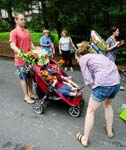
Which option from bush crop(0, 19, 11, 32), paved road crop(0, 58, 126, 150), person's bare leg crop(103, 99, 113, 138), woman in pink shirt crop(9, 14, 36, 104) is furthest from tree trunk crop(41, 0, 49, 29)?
bush crop(0, 19, 11, 32)

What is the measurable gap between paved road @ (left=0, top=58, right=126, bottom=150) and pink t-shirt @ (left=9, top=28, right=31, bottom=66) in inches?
39.8

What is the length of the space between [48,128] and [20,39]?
1968mm

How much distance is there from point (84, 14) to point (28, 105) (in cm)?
660

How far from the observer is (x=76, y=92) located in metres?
6.40

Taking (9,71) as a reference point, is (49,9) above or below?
above

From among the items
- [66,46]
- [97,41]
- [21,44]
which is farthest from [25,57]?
[66,46]

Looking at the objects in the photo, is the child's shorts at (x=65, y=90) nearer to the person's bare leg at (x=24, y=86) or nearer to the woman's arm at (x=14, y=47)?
the person's bare leg at (x=24, y=86)

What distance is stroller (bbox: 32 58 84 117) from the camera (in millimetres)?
6398

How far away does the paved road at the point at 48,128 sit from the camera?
5367 mm

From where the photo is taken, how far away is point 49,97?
6699 mm

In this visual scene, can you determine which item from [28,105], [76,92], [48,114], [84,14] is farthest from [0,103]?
[84,14]

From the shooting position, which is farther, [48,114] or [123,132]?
[48,114]

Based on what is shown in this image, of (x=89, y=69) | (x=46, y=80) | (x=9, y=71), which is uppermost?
(x=89, y=69)

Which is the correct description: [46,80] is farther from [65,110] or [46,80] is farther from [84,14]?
[84,14]
